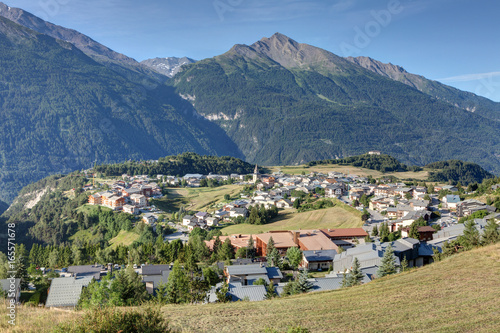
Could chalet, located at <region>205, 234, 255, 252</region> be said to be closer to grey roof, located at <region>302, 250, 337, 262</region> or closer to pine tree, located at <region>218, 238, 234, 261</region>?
pine tree, located at <region>218, 238, 234, 261</region>

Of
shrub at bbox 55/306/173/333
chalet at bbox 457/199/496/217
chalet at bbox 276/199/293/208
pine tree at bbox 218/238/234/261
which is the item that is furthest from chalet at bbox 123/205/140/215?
shrub at bbox 55/306/173/333

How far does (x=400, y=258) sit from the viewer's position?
33562 mm

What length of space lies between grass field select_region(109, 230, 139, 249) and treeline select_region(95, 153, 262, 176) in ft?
166

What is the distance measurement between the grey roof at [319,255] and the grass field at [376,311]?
58.0 ft

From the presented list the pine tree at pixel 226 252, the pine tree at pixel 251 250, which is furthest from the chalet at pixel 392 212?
the pine tree at pixel 226 252

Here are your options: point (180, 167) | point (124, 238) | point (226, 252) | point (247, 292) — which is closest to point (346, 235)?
point (226, 252)

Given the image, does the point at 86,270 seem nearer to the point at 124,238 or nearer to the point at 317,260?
the point at 124,238

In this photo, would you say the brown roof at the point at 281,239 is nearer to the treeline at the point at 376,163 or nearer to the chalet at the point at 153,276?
the chalet at the point at 153,276

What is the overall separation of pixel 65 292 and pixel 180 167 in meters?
92.4

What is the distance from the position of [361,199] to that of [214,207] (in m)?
27.5

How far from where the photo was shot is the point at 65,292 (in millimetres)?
30203

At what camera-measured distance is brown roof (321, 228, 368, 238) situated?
4888 centimetres

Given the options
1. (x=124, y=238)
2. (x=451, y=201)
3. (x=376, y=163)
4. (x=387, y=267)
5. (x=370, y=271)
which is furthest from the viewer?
(x=376, y=163)

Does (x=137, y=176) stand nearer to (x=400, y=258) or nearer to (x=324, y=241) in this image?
(x=324, y=241)
